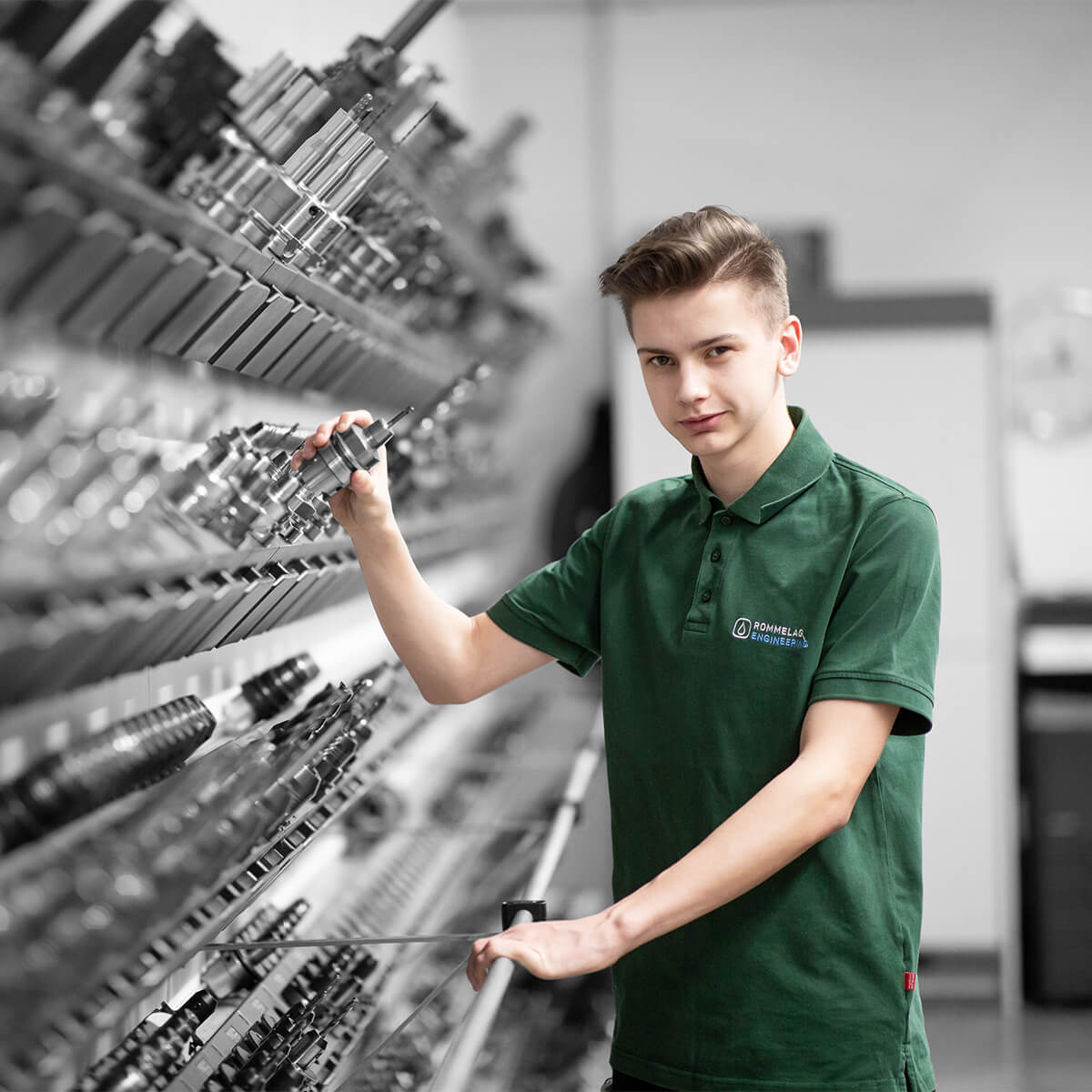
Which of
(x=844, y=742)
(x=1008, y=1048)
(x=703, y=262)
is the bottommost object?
(x=1008, y=1048)

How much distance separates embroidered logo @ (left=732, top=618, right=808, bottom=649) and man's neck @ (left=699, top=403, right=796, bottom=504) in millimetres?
172

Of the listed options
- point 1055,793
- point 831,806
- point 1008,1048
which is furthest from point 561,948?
point 1055,793

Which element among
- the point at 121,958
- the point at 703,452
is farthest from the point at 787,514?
the point at 121,958

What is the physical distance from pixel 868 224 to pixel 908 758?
3.83m

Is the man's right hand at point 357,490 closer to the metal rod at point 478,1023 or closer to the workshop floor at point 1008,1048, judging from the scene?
the metal rod at point 478,1023

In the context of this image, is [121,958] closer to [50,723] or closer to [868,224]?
[50,723]

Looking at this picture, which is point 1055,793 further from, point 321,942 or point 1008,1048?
point 321,942

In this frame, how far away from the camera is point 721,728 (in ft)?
5.17

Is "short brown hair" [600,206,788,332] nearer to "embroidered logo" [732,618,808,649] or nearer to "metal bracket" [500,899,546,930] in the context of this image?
"embroidered logo" [732,618,808,649]

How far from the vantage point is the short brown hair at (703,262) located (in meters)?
1.48

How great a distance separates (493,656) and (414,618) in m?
0.15

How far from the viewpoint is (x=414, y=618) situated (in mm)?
1691

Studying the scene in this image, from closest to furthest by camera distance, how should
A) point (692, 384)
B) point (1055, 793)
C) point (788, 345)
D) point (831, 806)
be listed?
point (831, 806), point (692, 384), point (788, 345), point (1055, 793)

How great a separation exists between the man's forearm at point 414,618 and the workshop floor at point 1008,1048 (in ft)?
8.77
